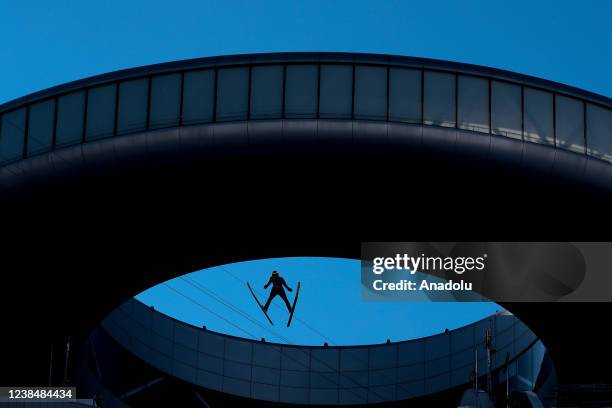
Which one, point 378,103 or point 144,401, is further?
point 144,401

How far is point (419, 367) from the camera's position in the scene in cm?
Answer: 8200

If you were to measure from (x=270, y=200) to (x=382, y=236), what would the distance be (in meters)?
5.87

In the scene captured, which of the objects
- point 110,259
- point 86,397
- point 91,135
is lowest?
point 86,397

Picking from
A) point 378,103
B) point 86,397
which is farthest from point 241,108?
point 86,397

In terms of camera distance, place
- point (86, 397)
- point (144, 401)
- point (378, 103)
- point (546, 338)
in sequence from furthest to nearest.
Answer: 1. point (144, 401)
2. point (86, 397)
3. point (546, 338)
4. point (378, 103)

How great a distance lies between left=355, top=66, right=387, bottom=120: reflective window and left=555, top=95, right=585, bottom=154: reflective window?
6.72 metres

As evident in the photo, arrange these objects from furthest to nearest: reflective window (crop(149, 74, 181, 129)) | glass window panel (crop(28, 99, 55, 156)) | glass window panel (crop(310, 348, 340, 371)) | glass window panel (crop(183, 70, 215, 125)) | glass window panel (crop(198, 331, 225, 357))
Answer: glass window panel (crop(310, 348, 340, 371)) < glass window panel (crop(198, 331, 225, 357)) < glass window panel (crop(28, 99, 55, 156)) < reflective window (crop(149, 74, 181, 129)) < glass window panel (crop(183, 70, 215, 125))

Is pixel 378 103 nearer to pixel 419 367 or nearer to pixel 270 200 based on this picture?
pixel 270 200

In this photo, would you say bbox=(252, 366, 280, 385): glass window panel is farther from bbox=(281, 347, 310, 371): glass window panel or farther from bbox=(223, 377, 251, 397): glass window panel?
bbox=(281, 347, 310, 371): glass window panel

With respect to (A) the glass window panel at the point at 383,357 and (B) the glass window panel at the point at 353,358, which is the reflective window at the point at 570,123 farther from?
(B) the glass window panel at the point at 353,358

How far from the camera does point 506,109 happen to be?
148 feet

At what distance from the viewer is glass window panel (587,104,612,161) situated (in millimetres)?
45406

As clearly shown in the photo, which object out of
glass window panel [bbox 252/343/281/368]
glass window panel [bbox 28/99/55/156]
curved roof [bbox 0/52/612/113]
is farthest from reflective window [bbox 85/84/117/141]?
glass window panel [bbox 252/343/281/368]

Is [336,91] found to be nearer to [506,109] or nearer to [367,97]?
[367,97]
